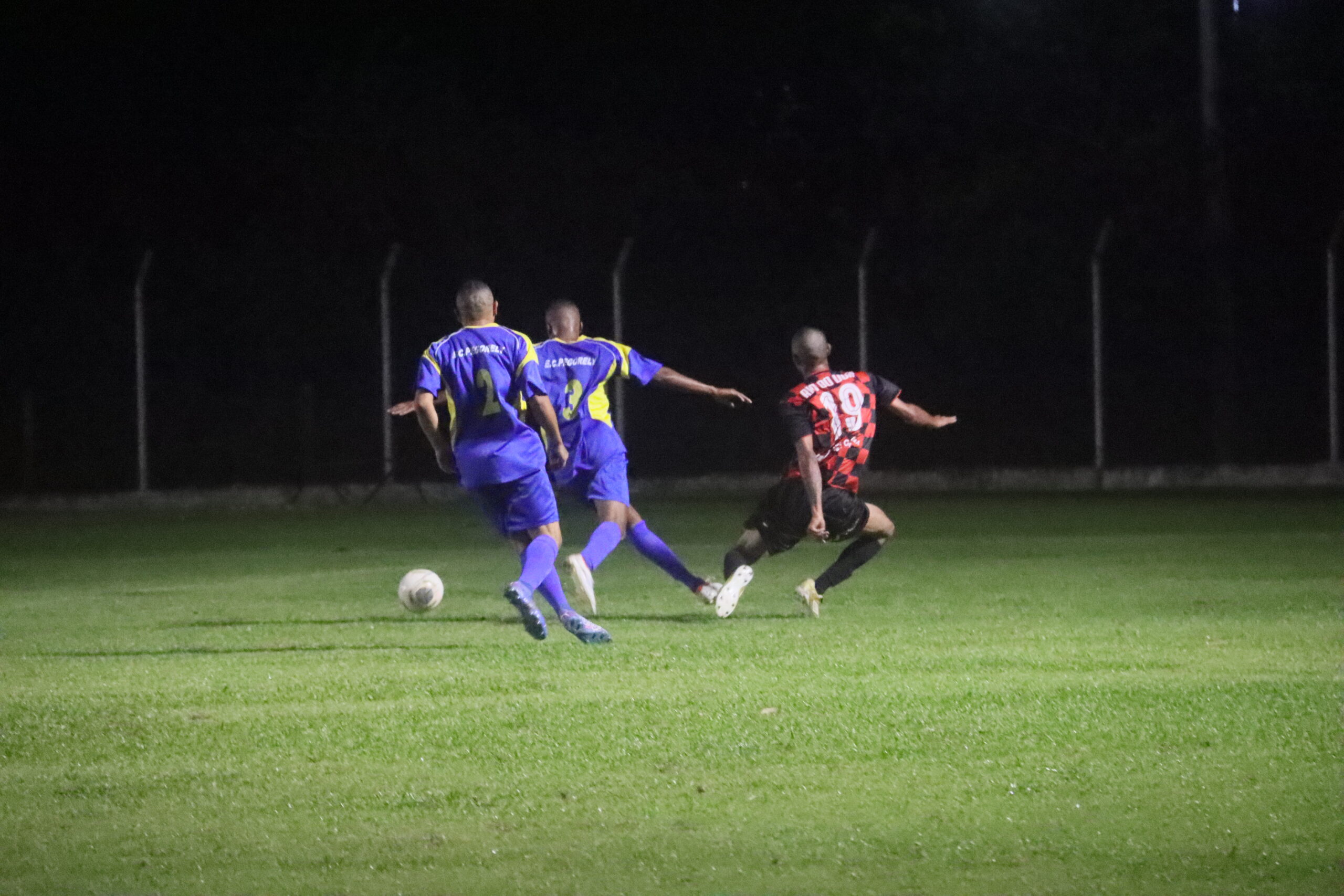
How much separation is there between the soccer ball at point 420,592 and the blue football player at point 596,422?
1032 millimetres

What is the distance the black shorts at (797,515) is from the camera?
36.2 feet

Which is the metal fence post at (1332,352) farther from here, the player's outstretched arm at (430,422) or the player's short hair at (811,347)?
the player's outstretched arm at (430,422)

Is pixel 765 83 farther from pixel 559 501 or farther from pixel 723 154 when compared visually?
pixel 559 501

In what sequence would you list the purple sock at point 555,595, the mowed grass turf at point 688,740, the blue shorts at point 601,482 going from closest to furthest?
the mowed grass turf at point 688,740 → the purple sock at point 555,595 → the blue shorts at point 601,482

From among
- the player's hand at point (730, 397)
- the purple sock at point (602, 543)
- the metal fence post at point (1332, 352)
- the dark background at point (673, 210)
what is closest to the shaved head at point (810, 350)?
the player's hand at point (730, 397)

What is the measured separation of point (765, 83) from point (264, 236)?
1081cm

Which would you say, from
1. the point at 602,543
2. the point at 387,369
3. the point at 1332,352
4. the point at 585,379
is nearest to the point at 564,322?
the point at 585,379

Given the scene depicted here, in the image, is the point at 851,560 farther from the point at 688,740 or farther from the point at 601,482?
the point at 688,740

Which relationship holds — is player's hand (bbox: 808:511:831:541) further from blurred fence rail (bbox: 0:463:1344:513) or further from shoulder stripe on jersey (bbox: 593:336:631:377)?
blurred fence rail (bbox: 0:463:1344:513)

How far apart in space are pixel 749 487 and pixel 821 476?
13.9 m

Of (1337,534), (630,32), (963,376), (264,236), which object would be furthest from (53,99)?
(1337,534)

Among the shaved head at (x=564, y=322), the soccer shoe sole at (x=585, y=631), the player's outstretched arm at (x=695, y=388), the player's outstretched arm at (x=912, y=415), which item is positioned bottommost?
the soccer shoe sole at (x=585, y=631)

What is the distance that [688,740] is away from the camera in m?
7.02

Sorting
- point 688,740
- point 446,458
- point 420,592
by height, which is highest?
point 446,458
